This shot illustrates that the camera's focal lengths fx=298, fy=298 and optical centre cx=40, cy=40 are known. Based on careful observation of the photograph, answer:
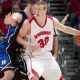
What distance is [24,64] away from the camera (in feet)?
13.4

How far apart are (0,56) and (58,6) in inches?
149

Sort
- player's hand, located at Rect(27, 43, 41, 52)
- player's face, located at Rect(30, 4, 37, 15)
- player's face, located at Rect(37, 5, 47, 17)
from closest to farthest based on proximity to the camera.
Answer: player's hand, located at Rect(27, 43, 41, 52)
player's face, located at Rect(37, 5, 47, 17)
player's face, located at Rect(30, 4, 37, 15)

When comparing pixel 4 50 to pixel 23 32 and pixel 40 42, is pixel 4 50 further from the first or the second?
Result: pixel 40 42

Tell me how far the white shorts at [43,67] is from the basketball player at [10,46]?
0.84ft

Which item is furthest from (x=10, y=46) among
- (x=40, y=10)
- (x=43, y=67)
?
(x=40, y=10)

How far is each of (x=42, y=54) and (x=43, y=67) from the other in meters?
0.20

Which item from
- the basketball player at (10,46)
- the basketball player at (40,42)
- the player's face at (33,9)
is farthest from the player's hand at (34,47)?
the player's face at (33,9)

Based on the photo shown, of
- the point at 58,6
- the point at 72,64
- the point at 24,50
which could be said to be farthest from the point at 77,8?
the point at 24,50

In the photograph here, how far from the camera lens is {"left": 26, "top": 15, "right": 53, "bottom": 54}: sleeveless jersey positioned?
4.01 metres

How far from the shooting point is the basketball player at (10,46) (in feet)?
13.3

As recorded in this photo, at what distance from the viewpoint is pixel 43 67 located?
13.3ft

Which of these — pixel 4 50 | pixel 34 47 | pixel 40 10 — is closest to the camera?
pixel 34 47

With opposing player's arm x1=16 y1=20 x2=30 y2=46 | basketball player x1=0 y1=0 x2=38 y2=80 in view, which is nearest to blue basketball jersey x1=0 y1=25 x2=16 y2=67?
basketball player x1=0 y1=0 x2=38 y2=80

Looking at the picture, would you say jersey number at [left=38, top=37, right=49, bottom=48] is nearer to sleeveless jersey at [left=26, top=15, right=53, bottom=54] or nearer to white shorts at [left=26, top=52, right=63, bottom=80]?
sleeveless jersey at [left=26, top=15, right=53, bottom=54]
